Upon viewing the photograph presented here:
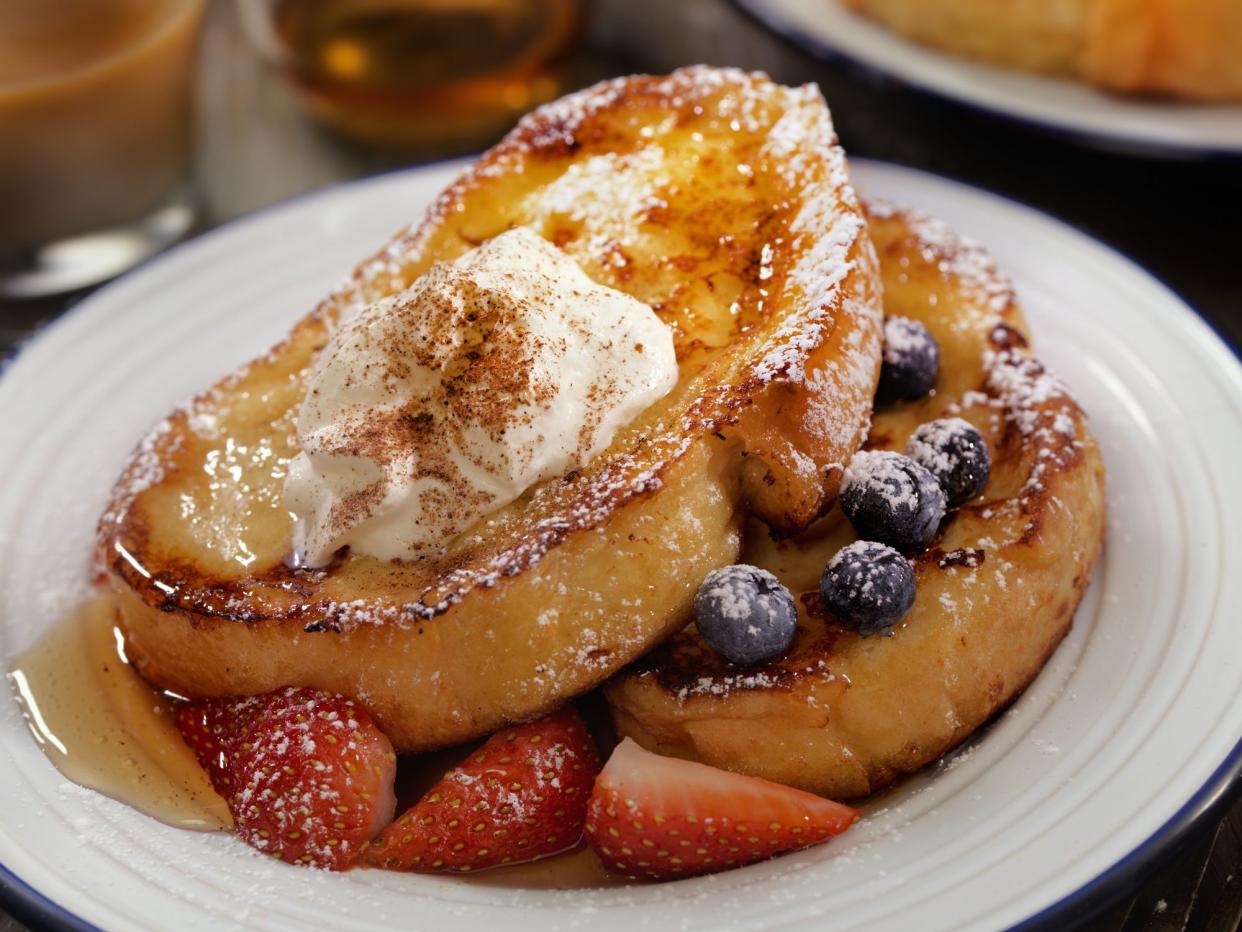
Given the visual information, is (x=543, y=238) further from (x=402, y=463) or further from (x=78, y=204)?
(x=78, y=204)

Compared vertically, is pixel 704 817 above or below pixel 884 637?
below

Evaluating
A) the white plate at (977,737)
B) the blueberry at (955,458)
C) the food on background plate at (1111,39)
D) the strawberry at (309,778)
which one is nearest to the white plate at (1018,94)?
the food on background plate at (1111,39)

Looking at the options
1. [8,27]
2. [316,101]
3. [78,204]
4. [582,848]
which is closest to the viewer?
[582,848]

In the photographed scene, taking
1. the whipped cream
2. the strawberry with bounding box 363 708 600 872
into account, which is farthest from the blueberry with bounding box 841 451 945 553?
the strawberry with bounding box 363 708 600 872

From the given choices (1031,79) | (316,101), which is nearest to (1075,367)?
(1031,79)

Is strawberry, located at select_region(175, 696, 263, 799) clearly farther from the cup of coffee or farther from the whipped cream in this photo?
the cup of coffee

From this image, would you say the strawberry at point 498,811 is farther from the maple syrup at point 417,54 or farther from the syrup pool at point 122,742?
the maple syrup at point 417,54

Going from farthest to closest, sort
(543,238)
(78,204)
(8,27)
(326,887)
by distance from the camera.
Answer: (78,204)
(8,27)
(543,238)
(326,887)
